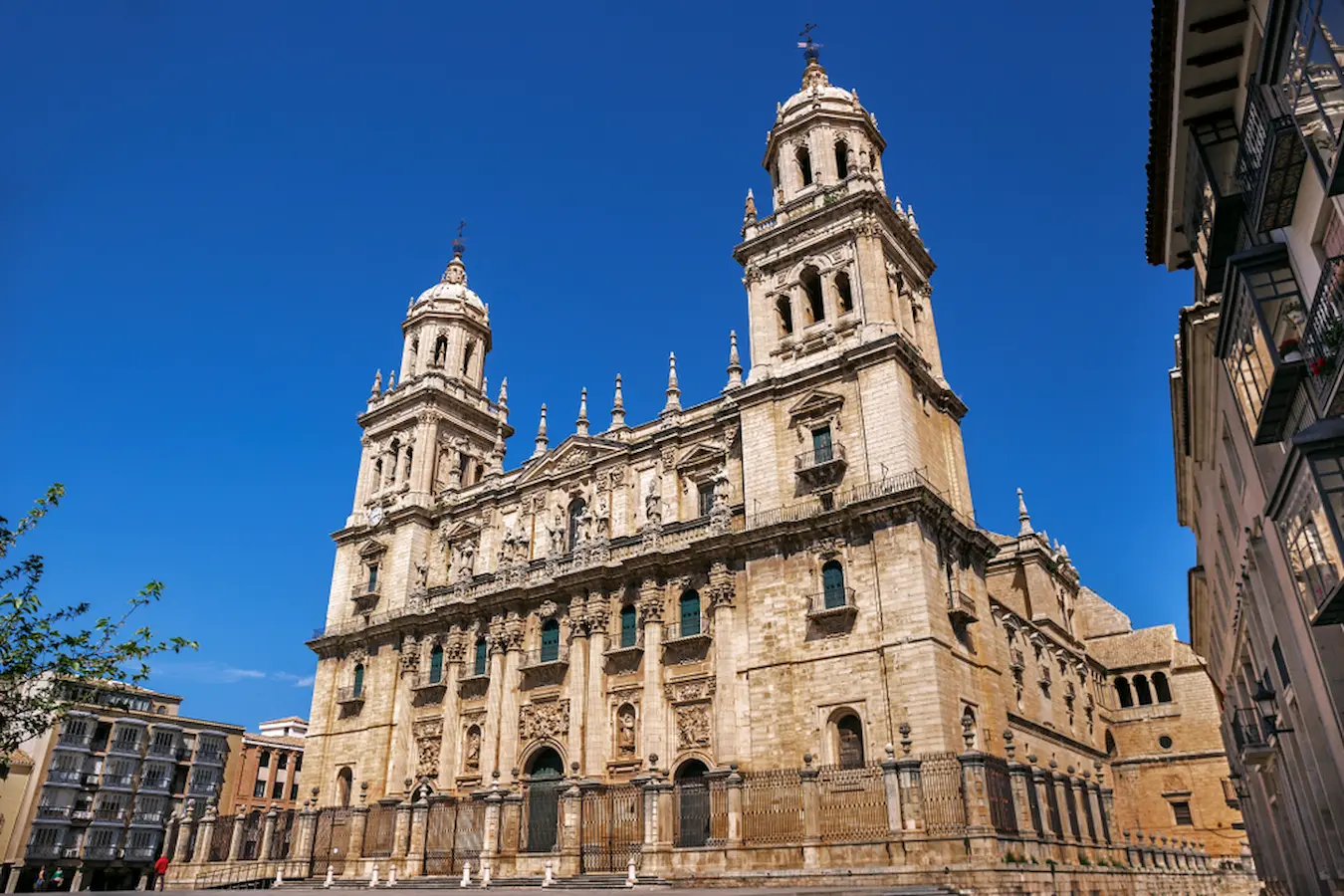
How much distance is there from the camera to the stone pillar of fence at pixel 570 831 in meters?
22.9

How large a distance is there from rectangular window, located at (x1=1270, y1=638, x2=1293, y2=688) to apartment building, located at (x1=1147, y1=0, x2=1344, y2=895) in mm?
69

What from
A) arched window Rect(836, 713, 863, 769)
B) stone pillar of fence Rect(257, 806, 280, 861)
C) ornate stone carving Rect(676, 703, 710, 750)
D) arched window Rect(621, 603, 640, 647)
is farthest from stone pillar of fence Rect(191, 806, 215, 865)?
arched window Rect(836, 713, 863, 769)

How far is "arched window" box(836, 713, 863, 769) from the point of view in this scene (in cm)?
2323

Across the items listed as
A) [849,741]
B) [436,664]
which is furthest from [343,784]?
[849,741]

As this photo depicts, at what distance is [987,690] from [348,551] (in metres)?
25.8

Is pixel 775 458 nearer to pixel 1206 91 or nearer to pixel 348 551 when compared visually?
pixel 1206 91

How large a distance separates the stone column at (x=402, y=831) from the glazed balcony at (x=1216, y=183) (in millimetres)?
23352

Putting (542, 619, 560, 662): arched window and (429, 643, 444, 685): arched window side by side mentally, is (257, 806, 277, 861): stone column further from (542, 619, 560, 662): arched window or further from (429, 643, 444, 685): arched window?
(542, 619, 560, 662): arched window

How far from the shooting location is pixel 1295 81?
337 inches

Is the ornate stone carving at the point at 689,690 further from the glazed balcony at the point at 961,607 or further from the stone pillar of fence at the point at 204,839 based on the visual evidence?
the stone pillar of fence at the point at 204,839

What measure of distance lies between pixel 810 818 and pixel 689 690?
6.53 m

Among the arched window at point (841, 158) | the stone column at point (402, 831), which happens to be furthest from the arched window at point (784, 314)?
the stone column at point (402, 831)

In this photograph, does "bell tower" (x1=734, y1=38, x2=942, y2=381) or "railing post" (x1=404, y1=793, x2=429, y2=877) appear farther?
"bell tower" (x1=734, y1=38, x2=942, y2=381)

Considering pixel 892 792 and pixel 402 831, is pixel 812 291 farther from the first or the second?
pixel 402 831
